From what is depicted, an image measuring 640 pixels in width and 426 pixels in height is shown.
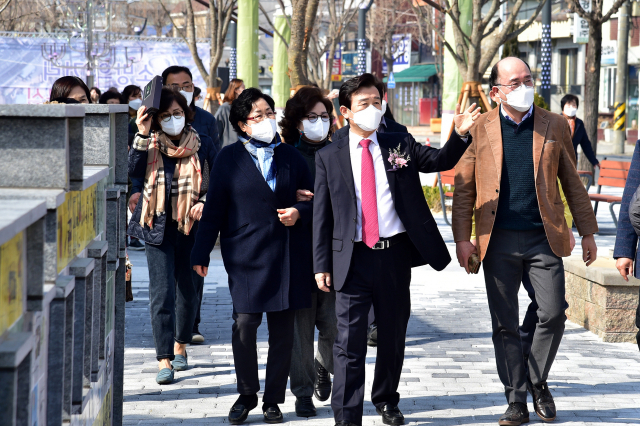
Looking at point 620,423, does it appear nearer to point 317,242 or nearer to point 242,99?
point 317,242

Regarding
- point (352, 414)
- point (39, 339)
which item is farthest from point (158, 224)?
point (39, 339)

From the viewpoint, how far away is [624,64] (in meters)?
32.5

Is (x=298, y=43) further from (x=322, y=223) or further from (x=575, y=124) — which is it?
(x=322, y=223)

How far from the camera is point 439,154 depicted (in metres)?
4.93

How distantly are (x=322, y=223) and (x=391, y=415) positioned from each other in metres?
1.12

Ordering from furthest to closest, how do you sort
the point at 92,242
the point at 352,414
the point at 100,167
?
the point at 352,414 < the point at 100,167 < the point at 92,242

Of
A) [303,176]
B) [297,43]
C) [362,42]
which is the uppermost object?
[362,42]

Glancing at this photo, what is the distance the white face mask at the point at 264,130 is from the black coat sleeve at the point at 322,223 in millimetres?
329

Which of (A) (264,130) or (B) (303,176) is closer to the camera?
(A) (264,130)

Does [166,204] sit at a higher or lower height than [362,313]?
higher

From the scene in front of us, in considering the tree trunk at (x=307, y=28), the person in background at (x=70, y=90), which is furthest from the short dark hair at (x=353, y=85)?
the tree trunk at (x=307, y=28)

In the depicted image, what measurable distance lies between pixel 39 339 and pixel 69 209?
622 mm

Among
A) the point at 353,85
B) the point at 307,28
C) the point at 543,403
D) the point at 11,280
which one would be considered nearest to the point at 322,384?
the point at 543,403

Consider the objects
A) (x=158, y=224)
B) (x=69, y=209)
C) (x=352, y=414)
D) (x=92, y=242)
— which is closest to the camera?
(x=69, y=209)
